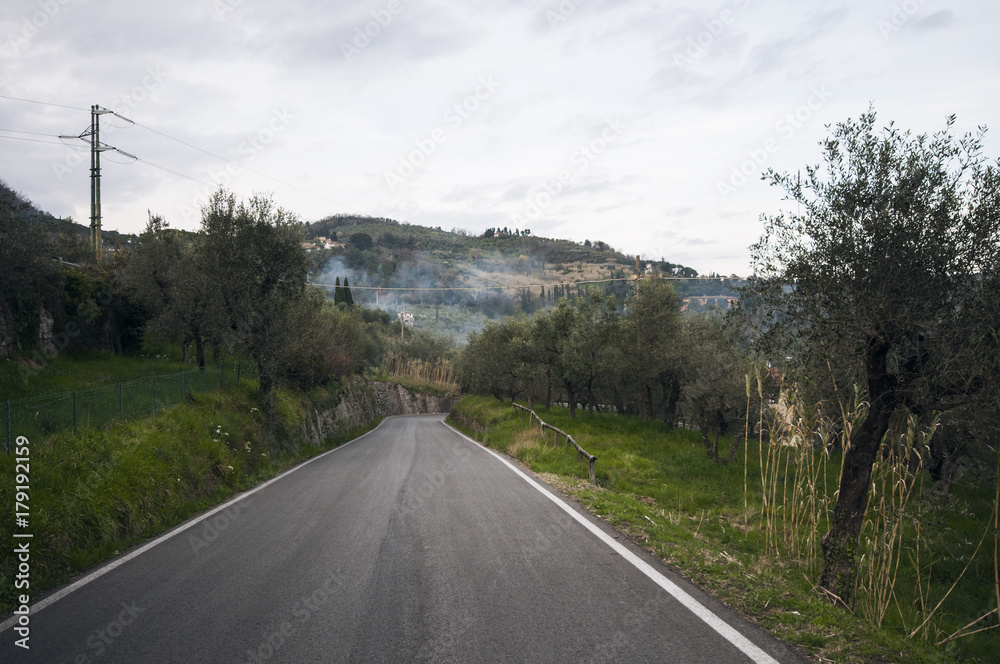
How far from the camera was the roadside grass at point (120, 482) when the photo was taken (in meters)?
5.90

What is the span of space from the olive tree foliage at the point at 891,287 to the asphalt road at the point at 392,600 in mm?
2576

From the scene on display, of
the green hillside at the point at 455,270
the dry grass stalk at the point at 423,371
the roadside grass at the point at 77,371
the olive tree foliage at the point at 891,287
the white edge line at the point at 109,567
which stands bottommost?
the dry grass stalk at the point at 423,371

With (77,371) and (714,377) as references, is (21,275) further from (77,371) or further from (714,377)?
(714,377)

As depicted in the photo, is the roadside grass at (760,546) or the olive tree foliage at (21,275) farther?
the olive tree foliage at (21,275)

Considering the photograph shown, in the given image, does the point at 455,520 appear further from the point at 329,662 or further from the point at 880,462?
the point at 880,462

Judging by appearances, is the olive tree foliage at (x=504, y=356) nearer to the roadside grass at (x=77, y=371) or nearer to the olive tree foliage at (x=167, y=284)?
the olive tree foliage at (x=167, y=284)

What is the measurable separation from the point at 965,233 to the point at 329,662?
21.0 feet

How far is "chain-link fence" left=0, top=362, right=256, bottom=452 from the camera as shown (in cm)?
835

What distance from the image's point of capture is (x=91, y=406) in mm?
10133

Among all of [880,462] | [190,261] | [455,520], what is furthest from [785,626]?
[190,261]

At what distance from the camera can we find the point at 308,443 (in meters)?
21.2

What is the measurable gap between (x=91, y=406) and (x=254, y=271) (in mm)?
8034

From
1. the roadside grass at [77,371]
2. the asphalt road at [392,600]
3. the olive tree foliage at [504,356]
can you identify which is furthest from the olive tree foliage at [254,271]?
the olive tree foliage at [504,356]

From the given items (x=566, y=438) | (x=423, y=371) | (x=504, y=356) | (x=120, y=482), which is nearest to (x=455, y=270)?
(x=423, y=371)
